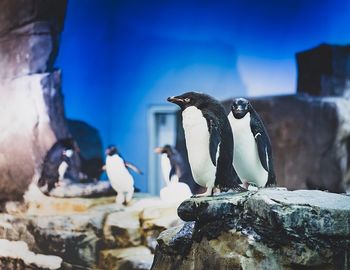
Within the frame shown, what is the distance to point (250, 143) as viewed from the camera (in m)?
3.43

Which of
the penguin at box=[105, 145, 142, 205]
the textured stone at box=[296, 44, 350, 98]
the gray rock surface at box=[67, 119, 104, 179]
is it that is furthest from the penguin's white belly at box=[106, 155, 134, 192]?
the textured stone at box=[296, 44, 350, 98]

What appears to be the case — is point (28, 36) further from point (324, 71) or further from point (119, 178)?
point (324, 71)

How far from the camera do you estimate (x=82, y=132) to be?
279 inches

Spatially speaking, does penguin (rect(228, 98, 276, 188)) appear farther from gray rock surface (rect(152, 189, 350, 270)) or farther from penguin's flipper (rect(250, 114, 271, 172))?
gray rock surface (rect(152, 189, 350, 270))

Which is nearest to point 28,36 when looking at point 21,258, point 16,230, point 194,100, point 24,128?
point 24,128

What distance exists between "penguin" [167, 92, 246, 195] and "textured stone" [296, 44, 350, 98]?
350 centimetres

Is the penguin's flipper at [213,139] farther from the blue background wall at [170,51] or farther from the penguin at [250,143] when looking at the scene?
the blue background wall at [170,51]

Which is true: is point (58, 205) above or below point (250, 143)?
below

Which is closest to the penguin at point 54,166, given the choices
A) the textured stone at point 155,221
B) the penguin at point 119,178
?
the penguin at point 119,178

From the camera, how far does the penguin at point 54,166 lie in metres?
5.54

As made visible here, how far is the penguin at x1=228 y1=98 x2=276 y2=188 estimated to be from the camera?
3.42 meters

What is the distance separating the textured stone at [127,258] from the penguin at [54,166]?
3.67ft

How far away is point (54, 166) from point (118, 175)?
30.9 inches

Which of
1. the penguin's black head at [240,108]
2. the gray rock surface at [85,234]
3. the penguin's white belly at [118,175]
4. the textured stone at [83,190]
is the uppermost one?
the penguin's black head at [240,108]
